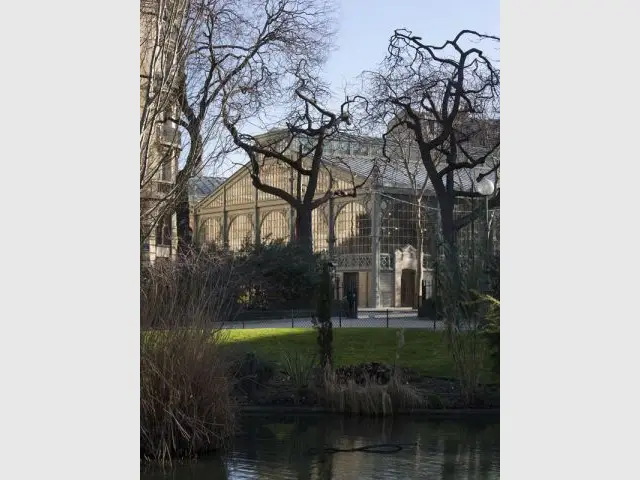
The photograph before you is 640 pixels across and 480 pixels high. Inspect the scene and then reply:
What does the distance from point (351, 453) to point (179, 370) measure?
2.07 meters

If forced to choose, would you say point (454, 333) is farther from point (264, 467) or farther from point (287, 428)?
point (264, 467)

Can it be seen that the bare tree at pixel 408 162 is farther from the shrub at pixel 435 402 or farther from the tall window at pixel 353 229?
the shrub at pixel 435 402

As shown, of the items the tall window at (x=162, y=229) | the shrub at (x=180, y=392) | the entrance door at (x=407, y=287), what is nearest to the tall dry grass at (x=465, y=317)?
the tall window at (x=162, y=229)

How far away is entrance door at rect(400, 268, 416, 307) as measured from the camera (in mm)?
44188

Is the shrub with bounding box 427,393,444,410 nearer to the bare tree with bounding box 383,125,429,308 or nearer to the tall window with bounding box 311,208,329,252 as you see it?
the bare tree with bounding box 383,125,429,308

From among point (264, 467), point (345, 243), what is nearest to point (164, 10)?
point (264, 467)

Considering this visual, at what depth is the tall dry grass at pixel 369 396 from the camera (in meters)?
11.9

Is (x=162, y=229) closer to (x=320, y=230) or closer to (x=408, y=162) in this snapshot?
(x=408, y=162)

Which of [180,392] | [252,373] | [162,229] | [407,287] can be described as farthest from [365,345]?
[407,287]

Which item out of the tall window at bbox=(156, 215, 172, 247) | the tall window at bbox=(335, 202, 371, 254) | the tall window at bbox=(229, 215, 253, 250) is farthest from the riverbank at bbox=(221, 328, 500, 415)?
the tall window at bbox=(229, 215, 253, 250)

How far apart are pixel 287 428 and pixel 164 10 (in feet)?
16.7

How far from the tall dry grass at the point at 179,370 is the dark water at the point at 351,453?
30cm

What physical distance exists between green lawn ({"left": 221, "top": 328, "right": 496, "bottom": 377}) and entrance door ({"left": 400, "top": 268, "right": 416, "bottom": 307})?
2387 cm

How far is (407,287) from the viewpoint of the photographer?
44562 millimetres
